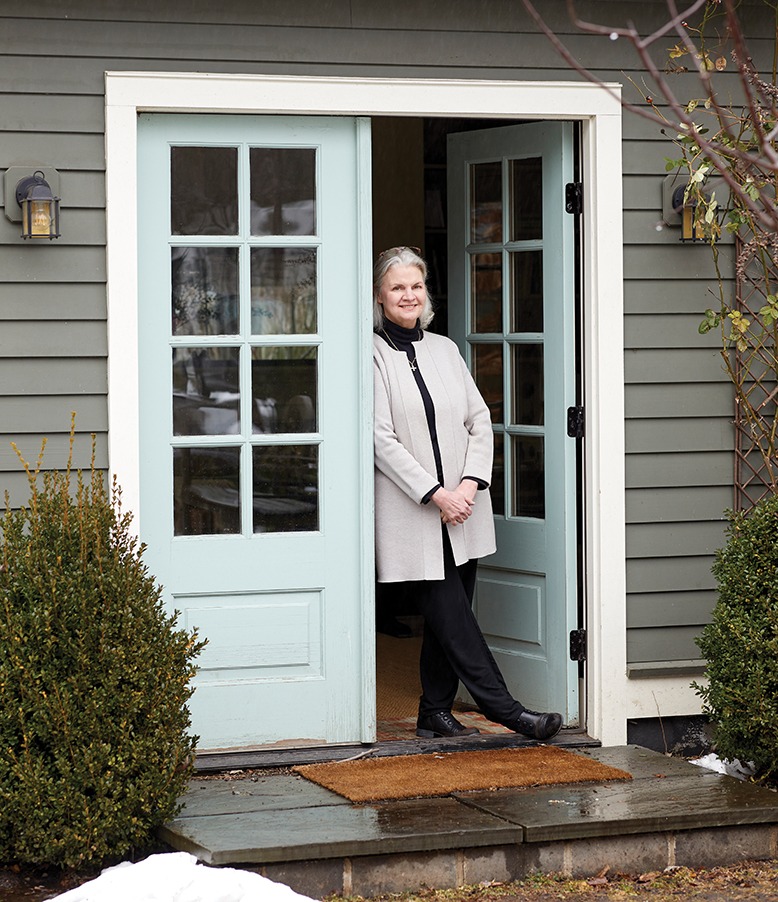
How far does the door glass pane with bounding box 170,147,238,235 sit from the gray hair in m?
0.54

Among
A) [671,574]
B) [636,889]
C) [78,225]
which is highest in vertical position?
[78,225]

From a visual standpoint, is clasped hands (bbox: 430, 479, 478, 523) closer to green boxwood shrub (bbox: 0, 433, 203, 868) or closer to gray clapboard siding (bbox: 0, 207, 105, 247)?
green boxwood shrub (bbox: 0, 433, 203, 868)

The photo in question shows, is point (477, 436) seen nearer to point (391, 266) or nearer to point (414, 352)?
point (414, 352)

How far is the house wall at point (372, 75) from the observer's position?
4090mm

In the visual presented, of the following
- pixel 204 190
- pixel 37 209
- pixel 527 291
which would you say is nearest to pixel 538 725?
pixel 527 291

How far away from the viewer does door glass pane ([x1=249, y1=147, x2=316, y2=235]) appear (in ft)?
14.2

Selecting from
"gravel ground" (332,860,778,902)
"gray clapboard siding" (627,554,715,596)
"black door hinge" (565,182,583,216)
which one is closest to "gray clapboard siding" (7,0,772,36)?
"black door hinge" (565,182,583,216)

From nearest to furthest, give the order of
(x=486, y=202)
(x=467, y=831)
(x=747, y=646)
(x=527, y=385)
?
(x=467, y=831), (x=747, y=646), (x=527, y=385), (x=486, y=202)

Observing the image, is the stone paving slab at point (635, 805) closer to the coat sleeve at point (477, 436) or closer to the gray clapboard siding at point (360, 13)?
the coat sleeve at point (477, 436)

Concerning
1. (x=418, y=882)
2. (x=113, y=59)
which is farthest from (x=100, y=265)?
(x=418, y=882)

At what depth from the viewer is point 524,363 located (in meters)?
4.85

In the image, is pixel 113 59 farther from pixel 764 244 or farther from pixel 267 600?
pixel 764 244

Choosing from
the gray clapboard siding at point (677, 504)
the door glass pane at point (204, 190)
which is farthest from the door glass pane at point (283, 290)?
the gray clapboard siding at point (677, 504)

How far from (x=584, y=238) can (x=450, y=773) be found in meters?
1.89
